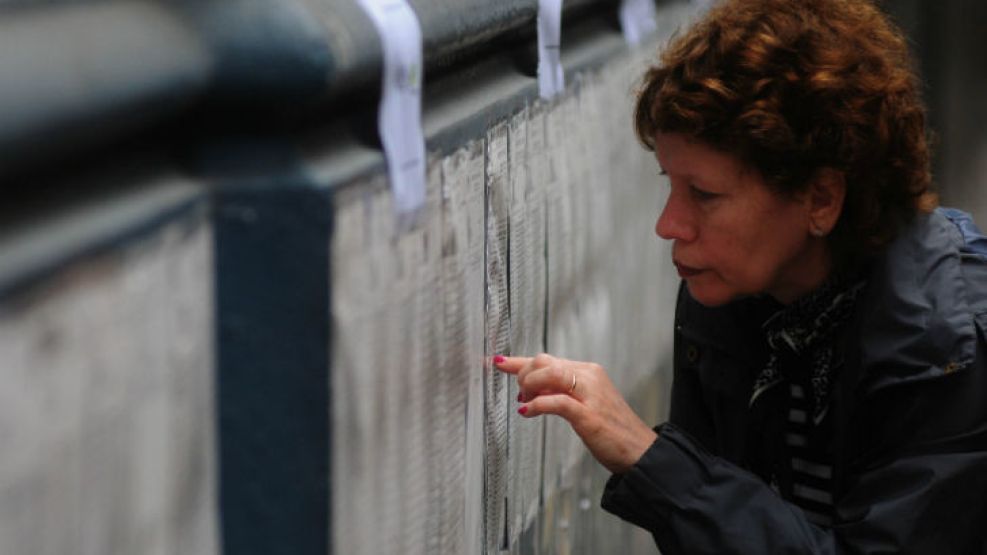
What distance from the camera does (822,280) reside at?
7.27ft

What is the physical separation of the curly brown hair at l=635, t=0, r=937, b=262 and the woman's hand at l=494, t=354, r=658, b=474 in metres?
0.36

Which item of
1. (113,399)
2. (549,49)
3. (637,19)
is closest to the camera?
(113,399)

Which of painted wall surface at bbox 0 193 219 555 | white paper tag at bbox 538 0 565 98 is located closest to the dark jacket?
white paper tag at bbox 538 0 565 98

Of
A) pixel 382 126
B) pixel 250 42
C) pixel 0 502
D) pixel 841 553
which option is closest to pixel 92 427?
pixel 0 502

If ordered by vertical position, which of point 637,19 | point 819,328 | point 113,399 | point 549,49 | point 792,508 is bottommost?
point 792,508

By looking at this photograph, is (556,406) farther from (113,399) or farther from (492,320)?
(113,399)

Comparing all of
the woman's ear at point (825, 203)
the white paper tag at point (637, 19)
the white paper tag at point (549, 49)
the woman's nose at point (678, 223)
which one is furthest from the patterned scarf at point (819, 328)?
the white paper tag at point (637, 19)

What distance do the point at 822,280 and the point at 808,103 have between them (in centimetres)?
28

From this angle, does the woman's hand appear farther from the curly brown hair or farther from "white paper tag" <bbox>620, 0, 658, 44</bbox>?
"white paper tag" <bbox>620, 0, 658, 44</bbox>

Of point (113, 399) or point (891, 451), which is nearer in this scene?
point (113, 399)

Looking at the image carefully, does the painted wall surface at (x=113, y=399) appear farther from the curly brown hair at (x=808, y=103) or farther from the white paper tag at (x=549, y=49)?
the white paper tag at (x=549, y=49)

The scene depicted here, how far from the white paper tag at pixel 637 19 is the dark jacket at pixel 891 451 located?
0.99 m

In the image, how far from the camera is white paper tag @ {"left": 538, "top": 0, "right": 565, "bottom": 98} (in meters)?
2.33

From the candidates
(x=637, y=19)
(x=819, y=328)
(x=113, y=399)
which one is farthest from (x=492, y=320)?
(x=637, y=19)
